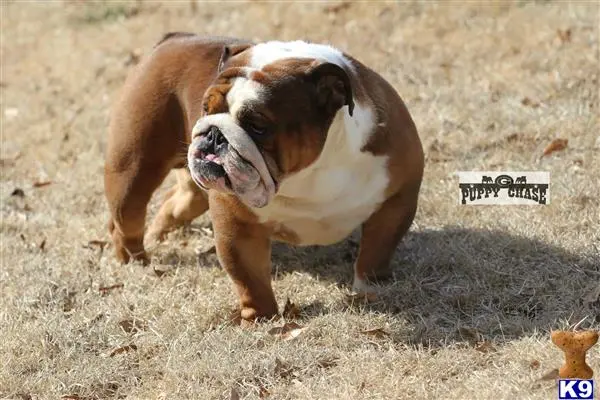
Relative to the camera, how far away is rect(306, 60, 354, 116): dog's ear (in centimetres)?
437

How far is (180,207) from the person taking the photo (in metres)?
6.33

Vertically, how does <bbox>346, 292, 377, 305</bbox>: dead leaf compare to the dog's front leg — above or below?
below

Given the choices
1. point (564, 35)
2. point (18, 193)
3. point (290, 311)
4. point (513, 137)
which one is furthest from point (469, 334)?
point (564, 35)

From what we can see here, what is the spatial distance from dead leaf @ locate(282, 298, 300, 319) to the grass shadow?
1.15 ft

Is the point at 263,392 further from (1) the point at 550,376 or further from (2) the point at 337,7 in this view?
(2) the point at 337,7

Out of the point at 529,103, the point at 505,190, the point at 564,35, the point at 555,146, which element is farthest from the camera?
the point at 564,35

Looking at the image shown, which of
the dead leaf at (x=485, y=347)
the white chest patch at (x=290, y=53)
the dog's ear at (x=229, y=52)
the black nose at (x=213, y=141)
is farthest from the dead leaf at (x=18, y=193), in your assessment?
the dead leaf at (x=485, y=347)

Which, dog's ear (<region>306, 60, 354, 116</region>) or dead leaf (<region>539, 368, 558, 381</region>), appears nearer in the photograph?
dead leaf (<region>539, 368, 558, 381</region>)

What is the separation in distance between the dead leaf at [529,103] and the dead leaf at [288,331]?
334 centimetres

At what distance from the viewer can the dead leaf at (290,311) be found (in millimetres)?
5048

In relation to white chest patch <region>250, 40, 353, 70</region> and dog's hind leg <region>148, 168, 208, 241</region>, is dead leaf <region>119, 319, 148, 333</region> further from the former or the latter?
white chest patch <region>250, 40, 353, 70</region>

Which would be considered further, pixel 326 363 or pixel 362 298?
pixel 362 298

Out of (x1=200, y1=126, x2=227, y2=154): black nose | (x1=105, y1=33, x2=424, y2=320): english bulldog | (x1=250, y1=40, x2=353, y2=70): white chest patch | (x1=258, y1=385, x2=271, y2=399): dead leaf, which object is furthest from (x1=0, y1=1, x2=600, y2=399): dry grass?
(x1=250, y1=40, x2=353, y2=70): white chest patch

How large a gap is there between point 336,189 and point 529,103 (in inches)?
126
